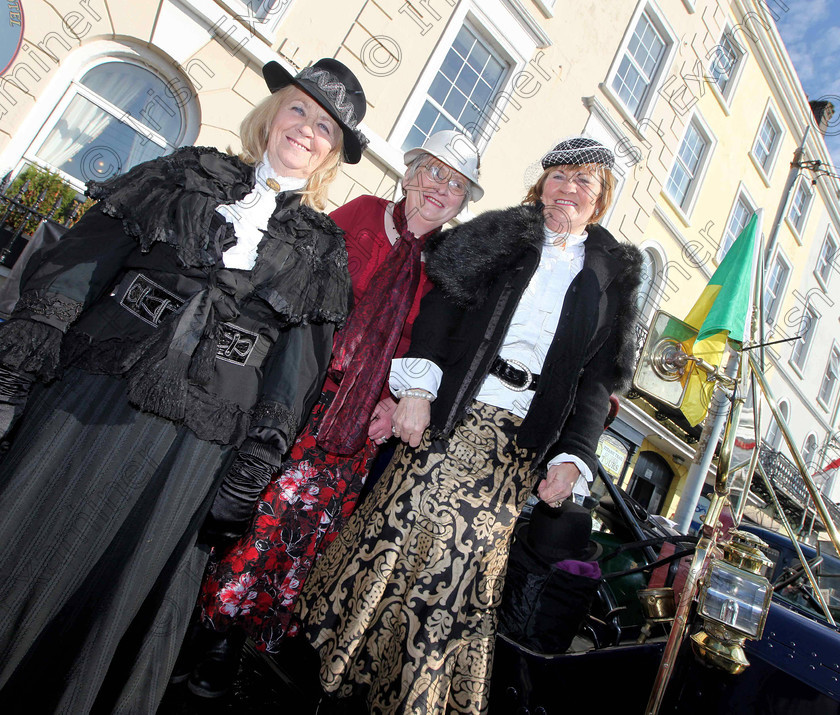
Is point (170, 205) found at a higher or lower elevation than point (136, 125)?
lower

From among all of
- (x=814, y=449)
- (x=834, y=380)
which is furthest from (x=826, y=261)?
(x=814, y=449)

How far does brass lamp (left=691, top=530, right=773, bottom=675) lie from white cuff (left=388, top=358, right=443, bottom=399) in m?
1.00

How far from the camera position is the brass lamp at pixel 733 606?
1209mm

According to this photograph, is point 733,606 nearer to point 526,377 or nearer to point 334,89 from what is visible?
point 526,377

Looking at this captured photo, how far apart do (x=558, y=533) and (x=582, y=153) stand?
151 centimetres

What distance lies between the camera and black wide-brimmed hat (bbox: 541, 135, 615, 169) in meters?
2.09

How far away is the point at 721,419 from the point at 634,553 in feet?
19.2

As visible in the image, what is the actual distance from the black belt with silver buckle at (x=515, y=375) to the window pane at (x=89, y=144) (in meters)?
5.02

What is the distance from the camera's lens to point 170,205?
1.71m

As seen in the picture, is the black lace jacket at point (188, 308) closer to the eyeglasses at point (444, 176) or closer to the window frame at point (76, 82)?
the eyeglasses at point (444, 176)

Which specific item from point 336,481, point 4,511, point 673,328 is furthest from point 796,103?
point 4,511

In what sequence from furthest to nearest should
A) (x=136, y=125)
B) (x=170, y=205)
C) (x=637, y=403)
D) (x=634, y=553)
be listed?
(x=637, y=403)
(x=136, y=125)
(x=634, y=553)
(x=170, y=205)

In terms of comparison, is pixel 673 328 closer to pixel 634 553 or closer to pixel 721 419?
pixel 721 419

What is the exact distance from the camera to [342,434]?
217 centimetres
